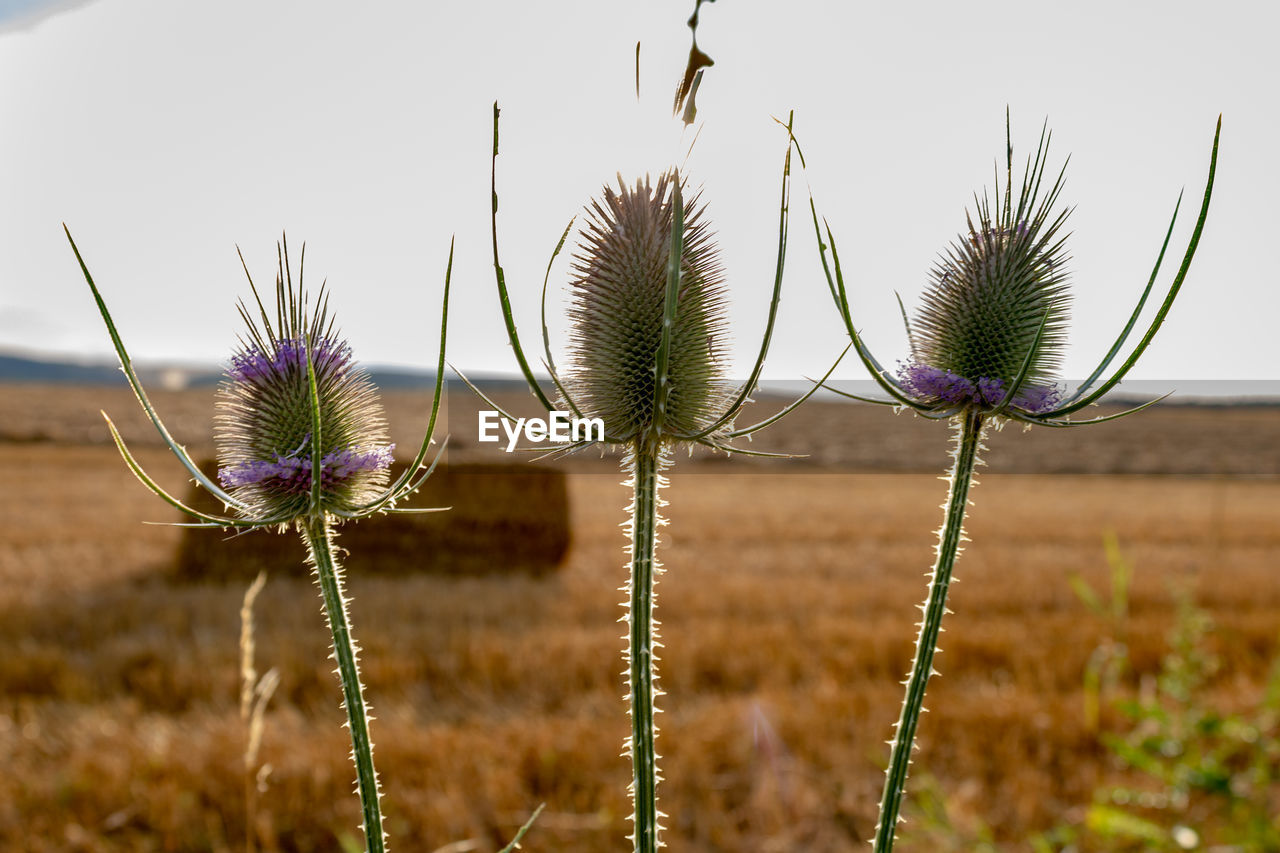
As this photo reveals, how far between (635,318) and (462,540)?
15.9 metres

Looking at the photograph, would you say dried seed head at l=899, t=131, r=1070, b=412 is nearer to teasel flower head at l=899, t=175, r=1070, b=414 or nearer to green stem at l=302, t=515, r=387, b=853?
teasel flower head at l=899, t=175, r=1070, b=414

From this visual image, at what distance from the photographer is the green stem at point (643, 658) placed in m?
0.98

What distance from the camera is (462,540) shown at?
1694cm

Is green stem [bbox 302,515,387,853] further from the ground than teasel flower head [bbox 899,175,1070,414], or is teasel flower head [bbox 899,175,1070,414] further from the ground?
teasel flower head [bbox 899,175,1070,414]

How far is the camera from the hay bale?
1595 centimetres

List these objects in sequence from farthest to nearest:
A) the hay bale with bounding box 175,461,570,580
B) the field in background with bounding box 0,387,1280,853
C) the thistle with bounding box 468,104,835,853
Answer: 1. the hay bale with bounding box 175,461,570,580
2. the field in background with bounding box 0,387,1280,853
3. the thistle with bounding box 468,104,835,853

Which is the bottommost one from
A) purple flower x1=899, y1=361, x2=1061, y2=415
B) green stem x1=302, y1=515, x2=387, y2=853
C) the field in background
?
the field in background

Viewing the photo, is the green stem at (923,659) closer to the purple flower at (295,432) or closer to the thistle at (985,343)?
the thistle at (985,343)

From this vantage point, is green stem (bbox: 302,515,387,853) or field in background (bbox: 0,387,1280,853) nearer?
green stem (bbox: 302,515,387,853)

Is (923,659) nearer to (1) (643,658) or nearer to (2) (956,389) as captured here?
(1) (643,658)

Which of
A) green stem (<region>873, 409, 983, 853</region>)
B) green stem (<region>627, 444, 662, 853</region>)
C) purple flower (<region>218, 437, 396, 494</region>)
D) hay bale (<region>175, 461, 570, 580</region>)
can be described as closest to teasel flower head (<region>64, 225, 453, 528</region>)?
purple flower (<region>218, 437, 396, 494</region>)

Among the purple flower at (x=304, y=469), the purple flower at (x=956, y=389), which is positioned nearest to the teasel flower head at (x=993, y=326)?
the purple flower at (x=956, y=389)

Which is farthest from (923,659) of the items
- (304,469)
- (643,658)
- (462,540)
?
(462,540)

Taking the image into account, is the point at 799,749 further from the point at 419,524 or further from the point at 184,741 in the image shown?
the point at 419,524
